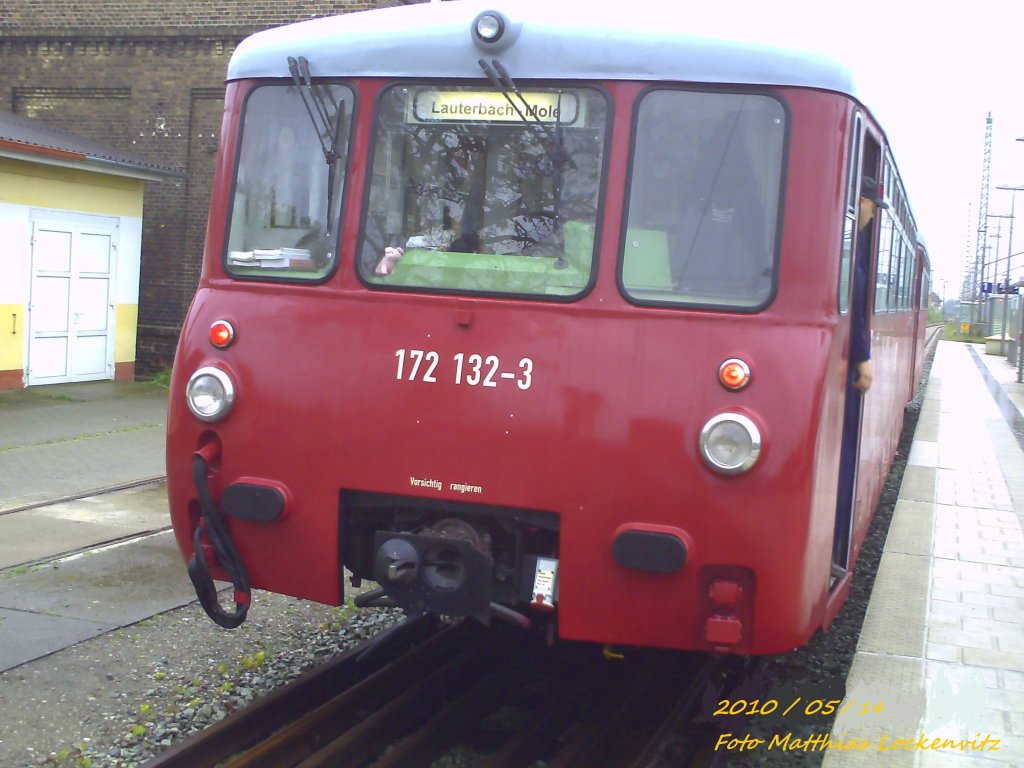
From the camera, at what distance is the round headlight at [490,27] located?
432cm

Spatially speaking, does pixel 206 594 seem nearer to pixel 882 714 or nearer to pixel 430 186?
pixel 430 186

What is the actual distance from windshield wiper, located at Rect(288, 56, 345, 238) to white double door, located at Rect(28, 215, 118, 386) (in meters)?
12.4

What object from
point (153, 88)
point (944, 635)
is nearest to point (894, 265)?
point (944, 635)

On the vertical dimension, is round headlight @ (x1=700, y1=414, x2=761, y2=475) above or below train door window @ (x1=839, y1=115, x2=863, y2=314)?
below

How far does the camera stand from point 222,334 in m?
4.56

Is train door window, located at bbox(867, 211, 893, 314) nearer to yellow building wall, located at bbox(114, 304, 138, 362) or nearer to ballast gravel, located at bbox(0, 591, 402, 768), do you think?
ballast gravel, located at bbox(0, 591, 402, 768)

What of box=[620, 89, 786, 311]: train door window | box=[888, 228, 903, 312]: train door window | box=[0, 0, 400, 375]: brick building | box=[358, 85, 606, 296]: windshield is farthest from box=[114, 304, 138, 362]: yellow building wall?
box=[620, 89, 786, 311]: train door window

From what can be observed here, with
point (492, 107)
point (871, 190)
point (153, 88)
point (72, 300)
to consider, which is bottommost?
point (72, 300)

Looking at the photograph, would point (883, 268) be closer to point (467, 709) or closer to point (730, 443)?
point (730, 443)

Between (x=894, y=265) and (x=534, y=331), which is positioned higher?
(x=894, y=265)

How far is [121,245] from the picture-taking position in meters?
17.4

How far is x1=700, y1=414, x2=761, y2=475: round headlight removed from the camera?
3.97m

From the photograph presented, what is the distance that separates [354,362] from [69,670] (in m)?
2.36

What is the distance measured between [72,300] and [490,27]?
44.9ft
